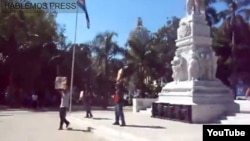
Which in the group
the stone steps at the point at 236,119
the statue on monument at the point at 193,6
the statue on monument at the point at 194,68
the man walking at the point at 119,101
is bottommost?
the stone steps at the point at 236,119

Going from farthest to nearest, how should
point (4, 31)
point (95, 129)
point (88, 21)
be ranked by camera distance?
point (4, 31), point (88, 21), point (95, 129)

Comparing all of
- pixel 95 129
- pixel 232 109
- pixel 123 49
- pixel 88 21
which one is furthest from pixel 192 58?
pixel 123 49

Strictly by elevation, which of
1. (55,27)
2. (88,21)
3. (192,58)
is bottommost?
(192,58)

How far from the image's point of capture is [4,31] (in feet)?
119

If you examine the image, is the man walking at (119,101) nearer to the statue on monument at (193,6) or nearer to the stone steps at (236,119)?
the stone steps at (236,119)

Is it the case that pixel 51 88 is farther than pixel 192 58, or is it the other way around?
pixel 51 88

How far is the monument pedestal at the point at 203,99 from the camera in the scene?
15.6 meters

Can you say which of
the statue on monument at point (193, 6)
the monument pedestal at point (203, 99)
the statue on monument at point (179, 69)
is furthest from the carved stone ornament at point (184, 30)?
the monument pedestal at point (203, 99)

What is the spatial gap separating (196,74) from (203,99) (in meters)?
1.54

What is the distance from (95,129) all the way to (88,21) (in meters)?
14.5

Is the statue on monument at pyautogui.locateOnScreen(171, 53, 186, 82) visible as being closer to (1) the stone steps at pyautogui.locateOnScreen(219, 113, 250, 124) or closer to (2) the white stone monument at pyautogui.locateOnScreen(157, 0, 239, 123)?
(2) the white stone monument at pyautogui.locateOnScreen(157, 0, 239, 123)

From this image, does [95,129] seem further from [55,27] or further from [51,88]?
[55,27]

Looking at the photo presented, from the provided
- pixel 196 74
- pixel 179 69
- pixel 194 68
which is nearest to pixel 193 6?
pixel 179 69

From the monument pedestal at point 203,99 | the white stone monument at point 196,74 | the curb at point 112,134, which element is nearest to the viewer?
the curb at point 112,134
